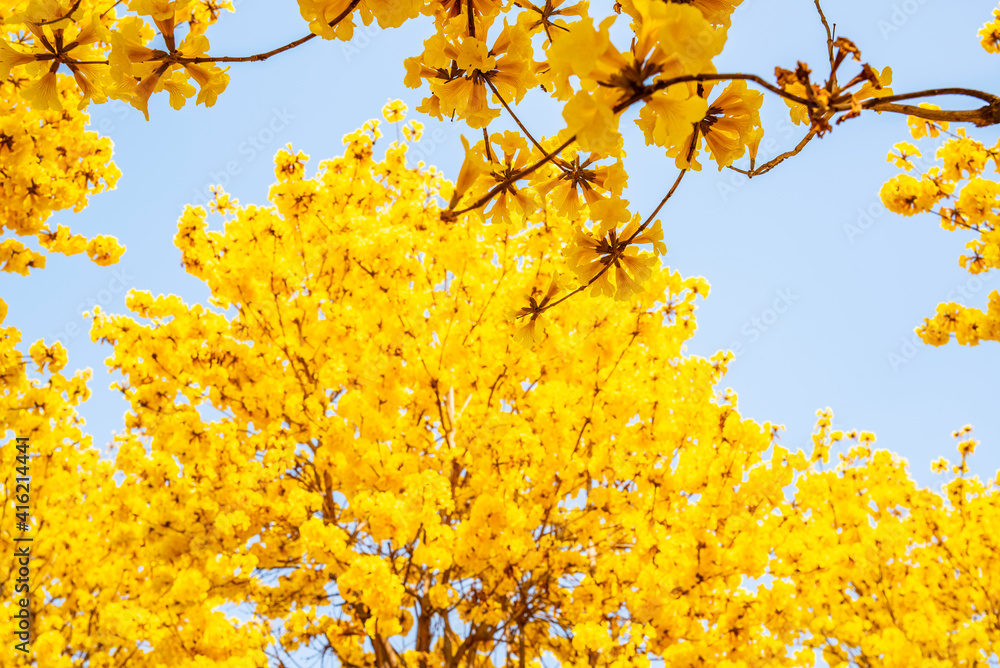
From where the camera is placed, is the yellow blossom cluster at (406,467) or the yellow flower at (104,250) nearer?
the yellow blossom cluster at (406,467)

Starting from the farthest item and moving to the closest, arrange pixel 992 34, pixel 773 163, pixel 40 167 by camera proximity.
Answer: pixel 992 34
pixel 40 167
pixel 773 163

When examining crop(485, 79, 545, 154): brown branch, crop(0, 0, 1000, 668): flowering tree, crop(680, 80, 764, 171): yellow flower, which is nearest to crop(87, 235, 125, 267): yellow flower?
crop(0, 0, 1000, 668): flowering tree

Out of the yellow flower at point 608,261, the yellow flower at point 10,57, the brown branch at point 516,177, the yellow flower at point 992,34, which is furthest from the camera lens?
the yellow flower at point 992,34

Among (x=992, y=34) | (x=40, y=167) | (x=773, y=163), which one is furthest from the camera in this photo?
(x=992, y=34)

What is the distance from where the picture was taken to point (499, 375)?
518 cm

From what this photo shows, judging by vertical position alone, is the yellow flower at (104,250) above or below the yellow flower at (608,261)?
above

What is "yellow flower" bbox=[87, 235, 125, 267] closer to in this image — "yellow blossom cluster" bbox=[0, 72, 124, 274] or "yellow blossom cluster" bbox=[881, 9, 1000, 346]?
"yellow blossom cluster" bbox=[0, 72, 124, 274]

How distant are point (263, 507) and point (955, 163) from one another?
296 inches

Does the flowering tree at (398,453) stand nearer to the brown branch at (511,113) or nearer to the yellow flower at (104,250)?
the yellow flower at (104,250)

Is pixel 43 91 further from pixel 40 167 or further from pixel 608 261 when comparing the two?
pixel 40 167

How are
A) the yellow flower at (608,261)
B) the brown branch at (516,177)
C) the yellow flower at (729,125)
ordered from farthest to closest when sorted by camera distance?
the yellow flower at (608,261)
the yellow flower at (729,125)
the brown branch at (516,177)

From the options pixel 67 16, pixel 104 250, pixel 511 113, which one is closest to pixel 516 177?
pixel 511 113

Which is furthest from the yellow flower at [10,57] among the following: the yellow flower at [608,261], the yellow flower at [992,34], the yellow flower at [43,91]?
the yellow flower at [992,34]

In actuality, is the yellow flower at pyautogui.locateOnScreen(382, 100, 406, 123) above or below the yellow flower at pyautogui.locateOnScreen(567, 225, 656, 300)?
above
